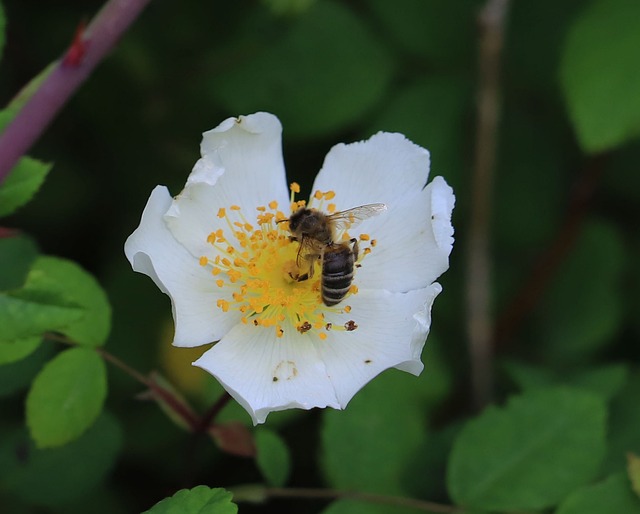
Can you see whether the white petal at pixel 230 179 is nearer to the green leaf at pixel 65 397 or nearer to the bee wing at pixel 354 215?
the bee wing at pixel 354 215

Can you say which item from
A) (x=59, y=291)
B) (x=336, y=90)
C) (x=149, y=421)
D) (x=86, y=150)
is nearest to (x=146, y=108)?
(x=86, y=150)

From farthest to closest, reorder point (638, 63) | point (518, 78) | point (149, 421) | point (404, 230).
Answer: point (518, 78), point (149, 421), point (638, 63), point (404, 230)

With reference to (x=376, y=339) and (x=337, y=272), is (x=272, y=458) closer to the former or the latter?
(x=376, y=339)

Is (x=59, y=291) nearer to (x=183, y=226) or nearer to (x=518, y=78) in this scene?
(x=183, y=226)

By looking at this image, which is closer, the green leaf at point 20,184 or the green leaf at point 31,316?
the green leaf at point 31,316

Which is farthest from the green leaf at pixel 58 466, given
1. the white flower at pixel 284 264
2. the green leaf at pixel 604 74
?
the green leaf at pixel 604 74

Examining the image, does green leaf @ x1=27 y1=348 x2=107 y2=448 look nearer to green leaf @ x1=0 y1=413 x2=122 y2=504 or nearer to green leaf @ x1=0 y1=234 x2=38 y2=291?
green leaf @ x1=0 y1=234 x2=38 y2=291
